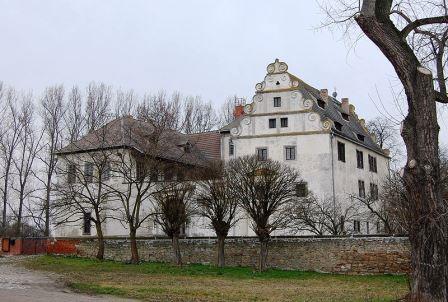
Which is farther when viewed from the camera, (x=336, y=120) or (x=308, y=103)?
(x=336, y=120)

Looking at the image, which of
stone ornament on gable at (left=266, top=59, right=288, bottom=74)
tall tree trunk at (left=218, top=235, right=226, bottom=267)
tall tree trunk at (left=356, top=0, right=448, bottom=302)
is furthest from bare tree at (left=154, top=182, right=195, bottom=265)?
tall tree trunk at (left=356, top=0, right=448, bottom=302)

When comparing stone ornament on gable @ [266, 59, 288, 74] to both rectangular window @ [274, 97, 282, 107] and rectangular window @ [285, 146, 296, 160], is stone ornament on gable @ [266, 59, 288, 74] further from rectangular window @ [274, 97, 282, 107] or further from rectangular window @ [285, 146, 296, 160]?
rectangular window @ [285, 146, 296, 160]

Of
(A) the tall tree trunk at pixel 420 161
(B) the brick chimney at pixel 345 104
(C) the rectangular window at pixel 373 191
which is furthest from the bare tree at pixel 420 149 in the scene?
(B) the brick chimney at pixel 345 104

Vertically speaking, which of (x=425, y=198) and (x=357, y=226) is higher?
(x=425, y=198)

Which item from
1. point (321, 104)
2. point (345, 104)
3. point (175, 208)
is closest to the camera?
point (175, 208)

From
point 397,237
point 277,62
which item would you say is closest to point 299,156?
point 277,62

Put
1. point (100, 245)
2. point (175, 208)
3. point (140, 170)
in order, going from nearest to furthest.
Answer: point (175, 208) → point (140, 170) → point (100, 245)

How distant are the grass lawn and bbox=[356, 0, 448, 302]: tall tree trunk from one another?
263 cm

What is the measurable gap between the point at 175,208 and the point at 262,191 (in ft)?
17.6

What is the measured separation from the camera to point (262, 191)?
2722 centimetres

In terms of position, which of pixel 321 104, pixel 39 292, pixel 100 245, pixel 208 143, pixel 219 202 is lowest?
pixel 39 292

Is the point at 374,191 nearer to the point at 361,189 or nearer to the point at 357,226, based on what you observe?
the point at 361,189

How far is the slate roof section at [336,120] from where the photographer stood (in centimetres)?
4000

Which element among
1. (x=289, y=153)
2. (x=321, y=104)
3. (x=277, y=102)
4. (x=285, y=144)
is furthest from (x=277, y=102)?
(x=321, y=104)
